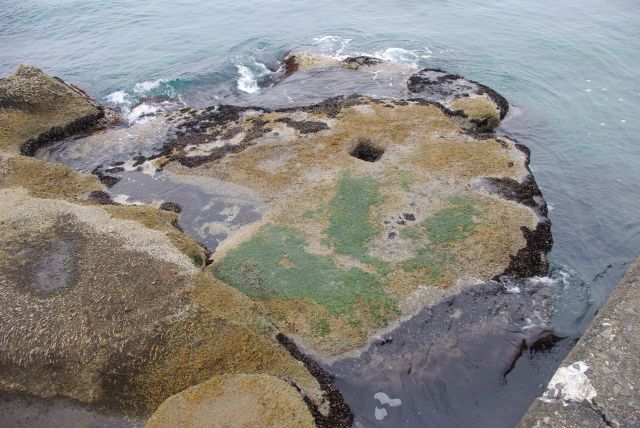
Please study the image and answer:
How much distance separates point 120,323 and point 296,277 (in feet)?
20.9

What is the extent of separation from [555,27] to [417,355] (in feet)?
137

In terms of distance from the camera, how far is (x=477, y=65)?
121 ft

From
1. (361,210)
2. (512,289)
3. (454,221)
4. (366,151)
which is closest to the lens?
(512,289)

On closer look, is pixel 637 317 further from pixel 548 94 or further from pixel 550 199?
pixel 548 94

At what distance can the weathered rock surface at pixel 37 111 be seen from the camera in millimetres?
26469

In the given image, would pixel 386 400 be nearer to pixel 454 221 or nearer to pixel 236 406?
pixel 236 406

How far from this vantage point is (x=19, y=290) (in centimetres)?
1552

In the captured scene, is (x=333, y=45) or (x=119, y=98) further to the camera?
(x=333, y=45)

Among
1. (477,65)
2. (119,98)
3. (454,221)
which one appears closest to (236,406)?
(454,221)

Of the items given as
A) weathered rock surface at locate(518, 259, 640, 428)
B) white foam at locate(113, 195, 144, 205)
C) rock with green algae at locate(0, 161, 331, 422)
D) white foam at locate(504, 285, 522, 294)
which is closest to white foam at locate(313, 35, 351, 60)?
white foam at locate(113, 195, 144, 205)

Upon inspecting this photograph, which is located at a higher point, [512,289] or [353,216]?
[353,216]

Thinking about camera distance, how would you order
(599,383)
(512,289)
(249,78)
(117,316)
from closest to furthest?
(599,383), (117,316), (512,289), (249,78)

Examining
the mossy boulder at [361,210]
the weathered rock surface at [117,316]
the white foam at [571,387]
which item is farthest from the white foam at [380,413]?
the white foam at [571,387]

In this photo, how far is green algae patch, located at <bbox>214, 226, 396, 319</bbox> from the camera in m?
16.6
